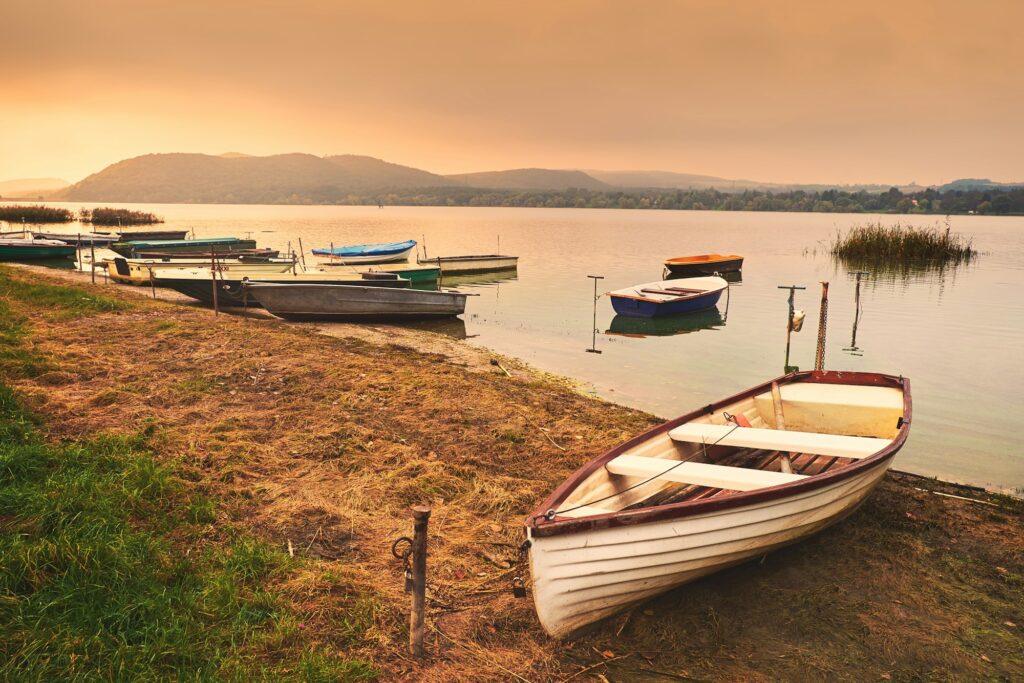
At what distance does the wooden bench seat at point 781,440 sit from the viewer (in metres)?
6.77

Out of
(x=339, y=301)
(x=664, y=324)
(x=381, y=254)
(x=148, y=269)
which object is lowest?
(x=664, y=324)

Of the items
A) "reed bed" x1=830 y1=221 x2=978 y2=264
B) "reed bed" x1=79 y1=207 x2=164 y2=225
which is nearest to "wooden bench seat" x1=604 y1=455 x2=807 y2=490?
"reed bed" x1=830 y1=221 x2=978 y2=264

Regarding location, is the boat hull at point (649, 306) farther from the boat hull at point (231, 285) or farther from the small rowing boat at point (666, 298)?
the boat hull at point (231, 285)

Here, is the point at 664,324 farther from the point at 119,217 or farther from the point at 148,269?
the point at 119,217

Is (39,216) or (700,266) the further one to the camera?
(39,216)

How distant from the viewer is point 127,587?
4.55 metres

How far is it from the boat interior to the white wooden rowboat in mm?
17

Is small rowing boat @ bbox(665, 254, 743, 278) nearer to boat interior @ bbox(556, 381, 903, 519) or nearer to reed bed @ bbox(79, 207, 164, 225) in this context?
boat interior @ bbox(556, 381, 903, 519)

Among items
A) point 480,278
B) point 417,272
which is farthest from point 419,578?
point 480,278

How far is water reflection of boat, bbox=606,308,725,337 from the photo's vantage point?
22.2 m

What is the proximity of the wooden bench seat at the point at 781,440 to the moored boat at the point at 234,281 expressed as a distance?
16.2 m

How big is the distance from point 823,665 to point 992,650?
1537 millimetres

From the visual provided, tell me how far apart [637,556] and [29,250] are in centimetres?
4219

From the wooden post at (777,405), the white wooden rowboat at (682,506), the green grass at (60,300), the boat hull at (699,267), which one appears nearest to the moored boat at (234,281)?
the green grass at (60,300)
